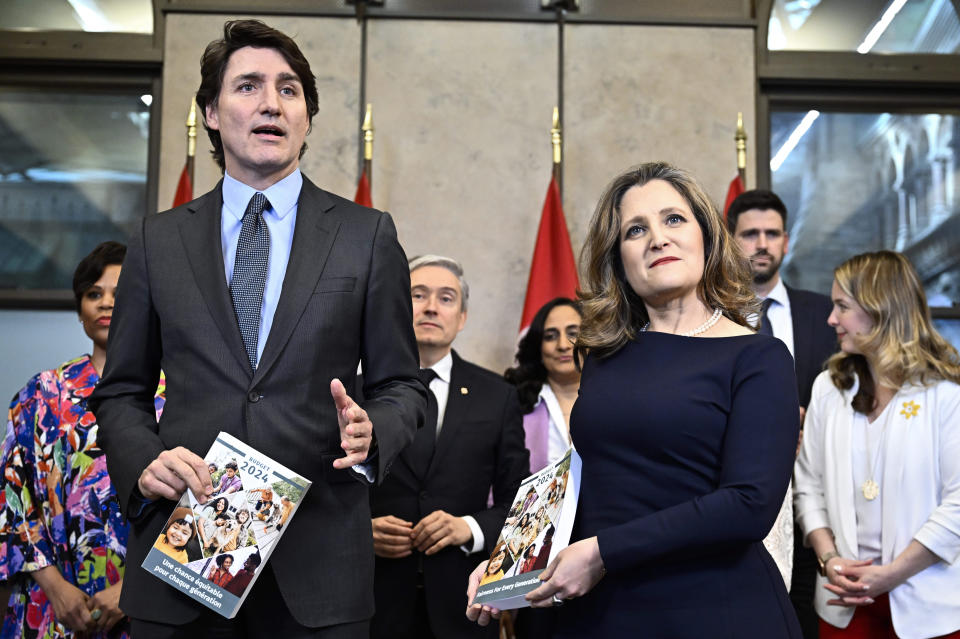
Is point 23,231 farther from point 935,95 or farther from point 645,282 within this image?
point 935,95

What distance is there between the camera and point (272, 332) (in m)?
1.75

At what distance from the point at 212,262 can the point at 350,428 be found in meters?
0.45

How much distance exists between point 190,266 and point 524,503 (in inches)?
30.3

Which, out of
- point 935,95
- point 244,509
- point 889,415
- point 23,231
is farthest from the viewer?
point 935,95

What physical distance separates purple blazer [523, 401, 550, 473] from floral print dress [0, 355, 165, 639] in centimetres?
137

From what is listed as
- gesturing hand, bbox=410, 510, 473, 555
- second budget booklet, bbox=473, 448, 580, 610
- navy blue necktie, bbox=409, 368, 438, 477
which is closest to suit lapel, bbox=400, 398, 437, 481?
navy blue necktie, bbox=409, 368, 438, 477

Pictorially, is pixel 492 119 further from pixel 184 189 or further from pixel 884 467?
pixel 884 467

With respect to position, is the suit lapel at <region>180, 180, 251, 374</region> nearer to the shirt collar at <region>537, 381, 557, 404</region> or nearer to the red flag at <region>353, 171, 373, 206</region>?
the shirt collar at <region>537, 381, 557, 404</region>

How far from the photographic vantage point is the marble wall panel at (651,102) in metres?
4.98

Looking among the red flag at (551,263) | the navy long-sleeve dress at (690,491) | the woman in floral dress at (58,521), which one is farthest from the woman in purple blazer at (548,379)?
the navy long-sleeve dress at (690,491)

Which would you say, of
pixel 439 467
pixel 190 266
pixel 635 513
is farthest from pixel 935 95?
pixel 190 266

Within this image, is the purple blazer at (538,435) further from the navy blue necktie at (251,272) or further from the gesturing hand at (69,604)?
the navy blue necktie at (251,272)

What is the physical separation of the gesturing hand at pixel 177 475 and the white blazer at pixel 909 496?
84.9 inches

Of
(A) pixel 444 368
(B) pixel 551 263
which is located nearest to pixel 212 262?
(A) pixel 444 368
